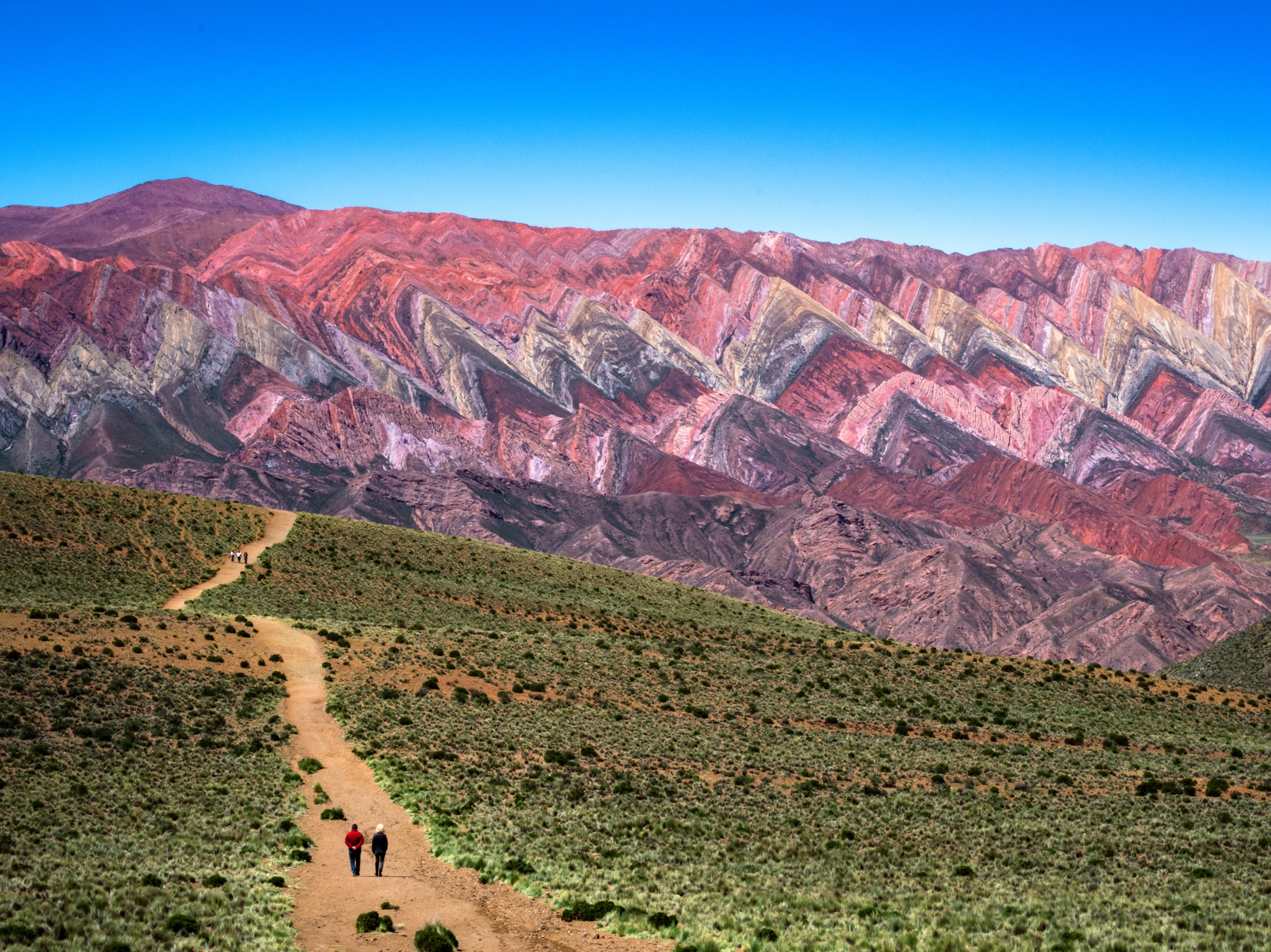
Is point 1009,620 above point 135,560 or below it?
below

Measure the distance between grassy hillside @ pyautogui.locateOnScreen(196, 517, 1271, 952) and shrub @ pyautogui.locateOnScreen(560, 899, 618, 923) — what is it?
74 mm

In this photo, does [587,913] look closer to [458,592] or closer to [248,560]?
[458,592]

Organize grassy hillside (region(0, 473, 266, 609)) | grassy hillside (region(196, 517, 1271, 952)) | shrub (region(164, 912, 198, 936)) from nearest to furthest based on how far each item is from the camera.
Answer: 1. shrub (region(164, 912, 198, 936))
2. grassy hillside (region(196, 517, 1271, 952))
3. grassy hillside (region(0, 473, 266, 609))

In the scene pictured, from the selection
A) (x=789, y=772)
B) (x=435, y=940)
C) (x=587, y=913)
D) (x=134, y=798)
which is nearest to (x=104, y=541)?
(x=134, y=798)

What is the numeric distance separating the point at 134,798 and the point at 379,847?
28.0 feet

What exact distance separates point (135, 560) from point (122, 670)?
1201 inches

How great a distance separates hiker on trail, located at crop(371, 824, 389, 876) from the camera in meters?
26.7

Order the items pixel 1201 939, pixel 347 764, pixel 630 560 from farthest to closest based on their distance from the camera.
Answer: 1. pixel 630 560
2. pixel 347 764
3. pixel 1201 939

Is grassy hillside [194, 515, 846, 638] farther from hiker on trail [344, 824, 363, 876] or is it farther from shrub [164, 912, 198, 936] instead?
shrub [164, 912, 198, 936]

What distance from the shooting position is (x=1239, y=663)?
90.6 metres

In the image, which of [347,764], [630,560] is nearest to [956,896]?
[347,764]

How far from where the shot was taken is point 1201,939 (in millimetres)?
23266

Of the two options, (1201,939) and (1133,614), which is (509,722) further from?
(1133,614)

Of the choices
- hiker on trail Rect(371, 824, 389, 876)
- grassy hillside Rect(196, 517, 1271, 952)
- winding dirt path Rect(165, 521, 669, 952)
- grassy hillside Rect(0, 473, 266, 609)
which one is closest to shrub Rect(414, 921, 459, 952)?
winding dirt path Rect(165, 521, 669, 952)
